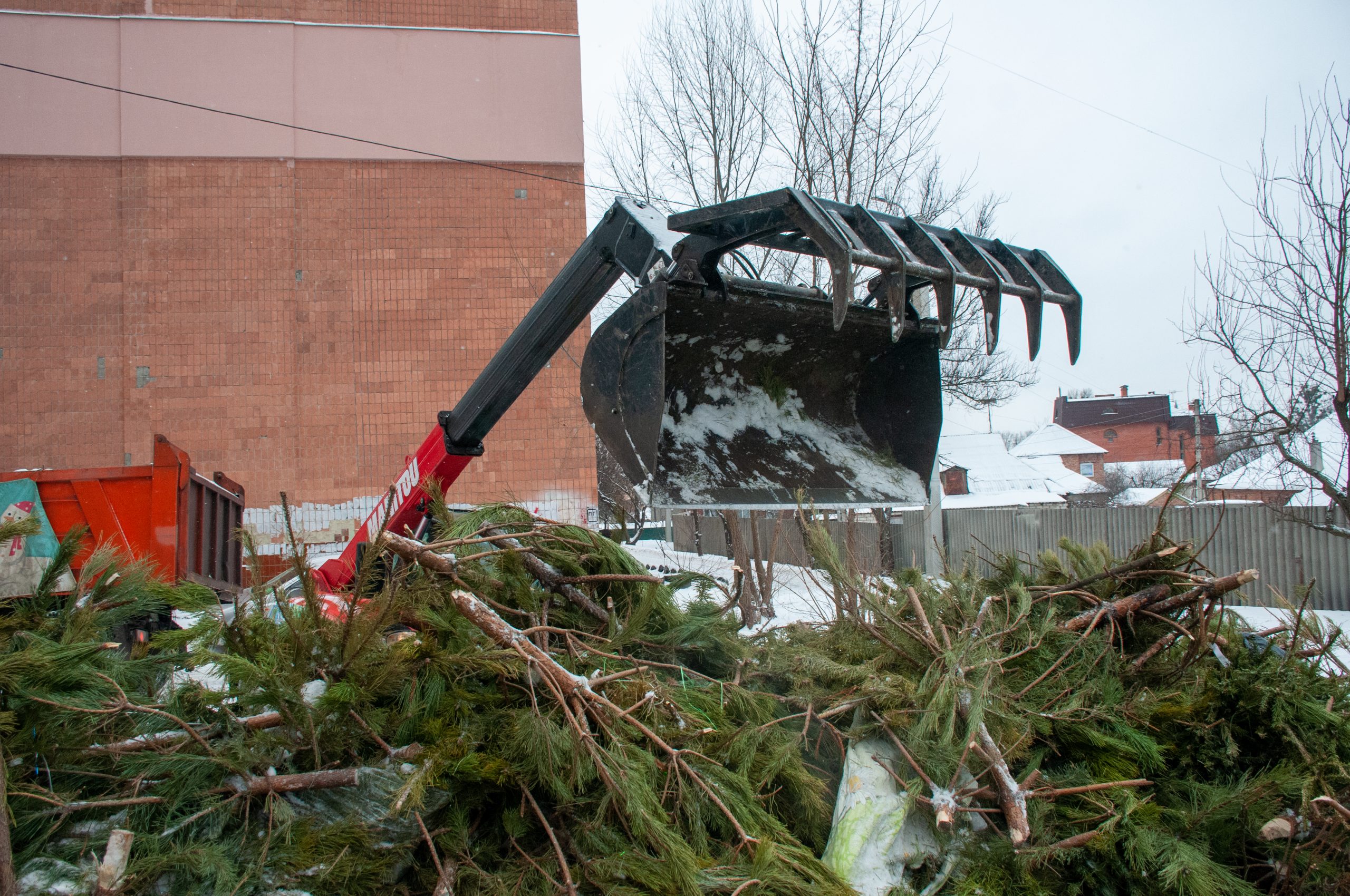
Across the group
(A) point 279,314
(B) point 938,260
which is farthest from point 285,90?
(B) point 938,260

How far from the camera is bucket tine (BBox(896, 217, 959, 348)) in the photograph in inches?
120

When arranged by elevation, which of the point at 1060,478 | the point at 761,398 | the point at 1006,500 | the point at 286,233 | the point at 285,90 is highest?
the point at 285,90

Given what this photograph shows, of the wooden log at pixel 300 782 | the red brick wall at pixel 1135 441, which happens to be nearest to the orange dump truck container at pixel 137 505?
the wooden log at pixel 300 782

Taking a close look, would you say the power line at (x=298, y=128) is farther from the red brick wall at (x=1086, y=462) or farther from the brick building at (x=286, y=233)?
the red brick wall at (x=1086, y=462)

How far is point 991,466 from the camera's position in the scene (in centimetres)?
4644

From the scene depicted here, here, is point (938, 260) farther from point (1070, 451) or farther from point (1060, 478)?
point (1070, 451)

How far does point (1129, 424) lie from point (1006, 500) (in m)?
37.2

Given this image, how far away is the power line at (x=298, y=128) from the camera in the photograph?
12.6 meters

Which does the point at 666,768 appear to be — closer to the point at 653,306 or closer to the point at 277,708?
the point at 277,708

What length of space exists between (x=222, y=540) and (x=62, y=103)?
960cm

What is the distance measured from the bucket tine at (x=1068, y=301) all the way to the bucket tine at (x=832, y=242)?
1.19 meters

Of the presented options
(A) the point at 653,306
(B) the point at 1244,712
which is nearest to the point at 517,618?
(A) the point at 653,306

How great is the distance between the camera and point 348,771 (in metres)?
2.24

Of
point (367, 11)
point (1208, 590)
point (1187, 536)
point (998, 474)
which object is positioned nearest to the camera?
point (1208, 590)
